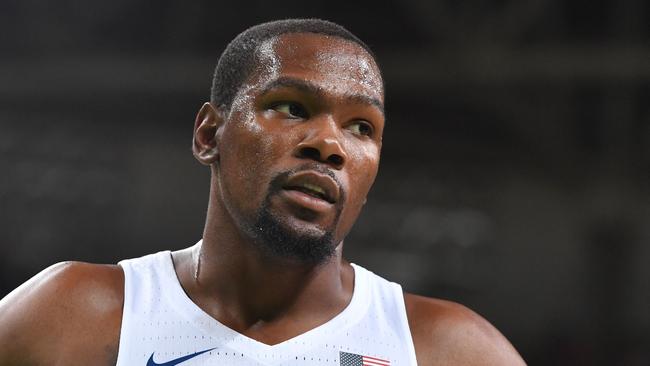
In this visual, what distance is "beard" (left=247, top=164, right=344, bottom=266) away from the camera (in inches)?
87.0

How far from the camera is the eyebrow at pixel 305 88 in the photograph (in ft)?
7.45

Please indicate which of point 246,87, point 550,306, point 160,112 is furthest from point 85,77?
point 246,87

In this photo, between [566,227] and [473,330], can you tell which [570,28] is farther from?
[473,330]

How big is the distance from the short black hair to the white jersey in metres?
0.50

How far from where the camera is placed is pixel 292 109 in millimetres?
2297

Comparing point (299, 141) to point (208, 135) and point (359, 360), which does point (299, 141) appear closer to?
point (208, 135)

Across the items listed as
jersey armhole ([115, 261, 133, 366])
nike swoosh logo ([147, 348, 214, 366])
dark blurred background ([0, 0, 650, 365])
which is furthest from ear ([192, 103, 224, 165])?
dark blurred background ([0, 0, 650, 365])

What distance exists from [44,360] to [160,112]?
10849mm

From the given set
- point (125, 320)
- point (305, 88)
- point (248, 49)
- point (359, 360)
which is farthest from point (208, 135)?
point (359, 360)

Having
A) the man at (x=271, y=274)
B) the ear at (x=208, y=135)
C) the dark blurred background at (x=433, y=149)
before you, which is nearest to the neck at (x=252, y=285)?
the man at (x=271, y=274)

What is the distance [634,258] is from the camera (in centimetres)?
1175

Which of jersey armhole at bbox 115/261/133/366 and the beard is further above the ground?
the beard

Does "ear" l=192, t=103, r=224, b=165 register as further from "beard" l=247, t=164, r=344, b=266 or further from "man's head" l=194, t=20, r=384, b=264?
"beard" l=247, t=164, r=344, b=266

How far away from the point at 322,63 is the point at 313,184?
325mm
